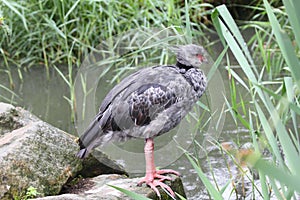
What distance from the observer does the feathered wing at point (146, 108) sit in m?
2.57

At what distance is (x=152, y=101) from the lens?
260 centimetres

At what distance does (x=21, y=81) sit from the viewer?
5.54 metres

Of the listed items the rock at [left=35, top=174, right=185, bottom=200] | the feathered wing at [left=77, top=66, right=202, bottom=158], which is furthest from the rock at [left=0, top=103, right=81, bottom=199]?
the feathered wing at [left=77, top=66, right=202, bottom=158]

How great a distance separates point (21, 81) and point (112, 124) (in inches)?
122

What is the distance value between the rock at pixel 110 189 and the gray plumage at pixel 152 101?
198mm

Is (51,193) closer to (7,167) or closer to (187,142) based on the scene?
(7,167)

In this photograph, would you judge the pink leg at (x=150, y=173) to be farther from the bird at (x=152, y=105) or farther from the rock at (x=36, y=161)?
the rock at (x=36, y=161)

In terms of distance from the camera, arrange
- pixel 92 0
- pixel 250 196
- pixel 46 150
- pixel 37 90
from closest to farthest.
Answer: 1. pixel 46 150
2. pixel 250 196
3. pixel 92 0
4. pixel 37 90

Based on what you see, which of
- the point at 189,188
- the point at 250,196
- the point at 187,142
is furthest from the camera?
the point at 187,142

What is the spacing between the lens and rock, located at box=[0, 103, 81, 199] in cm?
260

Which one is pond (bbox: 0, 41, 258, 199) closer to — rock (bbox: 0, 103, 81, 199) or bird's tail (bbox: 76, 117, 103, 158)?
bird's tail (bbox: 76, 117, 103, 158)

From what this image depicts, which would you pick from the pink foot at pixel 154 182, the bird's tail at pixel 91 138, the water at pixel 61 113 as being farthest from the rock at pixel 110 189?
the water at pixel 61 113

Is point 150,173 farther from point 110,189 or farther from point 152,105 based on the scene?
point 152,105

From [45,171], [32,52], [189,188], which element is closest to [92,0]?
[32,52]
